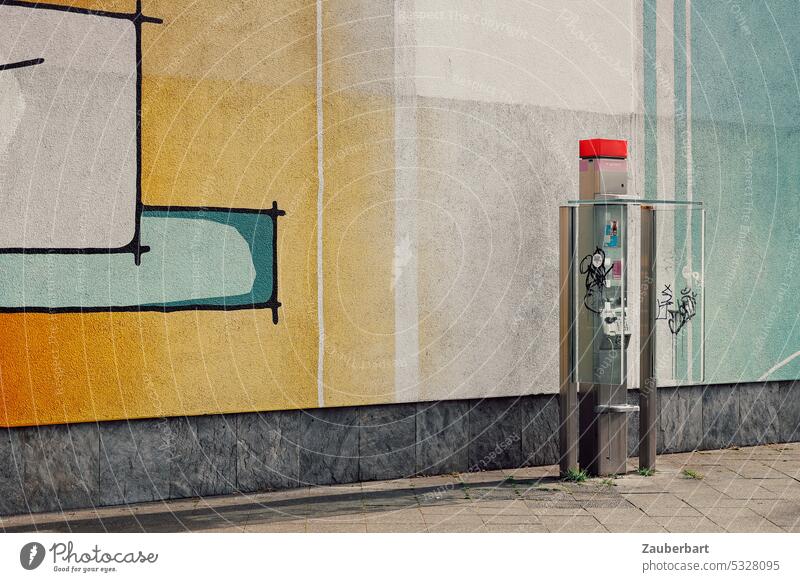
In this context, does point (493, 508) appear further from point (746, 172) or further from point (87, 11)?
point (746, 172)

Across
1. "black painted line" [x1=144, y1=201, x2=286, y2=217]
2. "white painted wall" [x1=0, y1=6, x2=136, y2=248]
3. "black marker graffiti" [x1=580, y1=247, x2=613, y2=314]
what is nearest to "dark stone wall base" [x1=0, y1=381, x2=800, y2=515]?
"black marker graffiti" [x1=580, y1=247, x2=613, y2=314]

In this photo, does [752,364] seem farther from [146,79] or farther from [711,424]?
[146,79]

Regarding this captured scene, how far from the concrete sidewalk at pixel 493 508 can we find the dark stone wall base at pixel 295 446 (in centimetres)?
15

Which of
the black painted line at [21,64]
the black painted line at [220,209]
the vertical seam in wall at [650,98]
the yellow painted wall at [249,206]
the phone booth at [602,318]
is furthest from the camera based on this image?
the vertical seam in wall at [650,98]

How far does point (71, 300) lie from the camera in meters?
7.12

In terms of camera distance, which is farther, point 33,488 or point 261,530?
point 33,488

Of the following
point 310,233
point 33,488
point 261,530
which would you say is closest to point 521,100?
point 310,233

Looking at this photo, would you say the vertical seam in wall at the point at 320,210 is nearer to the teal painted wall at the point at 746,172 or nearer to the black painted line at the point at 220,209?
the black painted line at the point at 220,209

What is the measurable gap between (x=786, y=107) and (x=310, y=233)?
522cm

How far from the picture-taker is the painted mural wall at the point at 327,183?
7082 mm

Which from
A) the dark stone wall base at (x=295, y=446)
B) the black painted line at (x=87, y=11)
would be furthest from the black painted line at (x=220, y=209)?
the dark stone wall base at (x=295, y=446)

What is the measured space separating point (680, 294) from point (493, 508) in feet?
10.6

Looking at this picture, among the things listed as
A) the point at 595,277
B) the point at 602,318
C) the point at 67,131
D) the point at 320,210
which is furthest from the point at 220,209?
the point at 602,318

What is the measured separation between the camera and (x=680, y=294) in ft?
30.3
